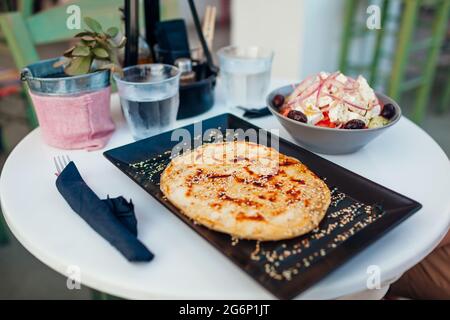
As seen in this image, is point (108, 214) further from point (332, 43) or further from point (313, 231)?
point (332, 43)

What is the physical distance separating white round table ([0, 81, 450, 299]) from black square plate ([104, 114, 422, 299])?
0.09 ft

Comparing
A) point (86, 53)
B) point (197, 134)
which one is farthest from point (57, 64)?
point (197, 134)

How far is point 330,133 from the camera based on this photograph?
0.77m

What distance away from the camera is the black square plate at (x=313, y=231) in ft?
1.64

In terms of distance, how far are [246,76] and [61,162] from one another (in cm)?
51

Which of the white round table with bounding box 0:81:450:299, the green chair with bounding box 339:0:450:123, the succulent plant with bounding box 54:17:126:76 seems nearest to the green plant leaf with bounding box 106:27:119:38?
the succulent plant with bounding box 54:17:126:76

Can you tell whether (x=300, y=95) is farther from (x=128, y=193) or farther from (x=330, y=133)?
(x=128, y=193)

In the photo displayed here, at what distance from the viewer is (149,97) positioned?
85cm

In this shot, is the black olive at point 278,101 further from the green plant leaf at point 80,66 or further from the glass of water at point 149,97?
the green plant leaf at point 80,66

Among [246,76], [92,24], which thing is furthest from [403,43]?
[92,24]

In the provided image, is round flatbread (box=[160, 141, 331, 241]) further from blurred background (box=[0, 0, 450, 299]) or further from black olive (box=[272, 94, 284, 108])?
blurred background (box=[0, 0, 450, 299])

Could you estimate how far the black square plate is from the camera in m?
0.50

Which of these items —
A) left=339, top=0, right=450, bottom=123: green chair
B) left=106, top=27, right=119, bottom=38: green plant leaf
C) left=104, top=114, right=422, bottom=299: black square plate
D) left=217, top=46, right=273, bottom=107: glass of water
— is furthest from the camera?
left=339, top=0, right=450, bottom=123: green chair
